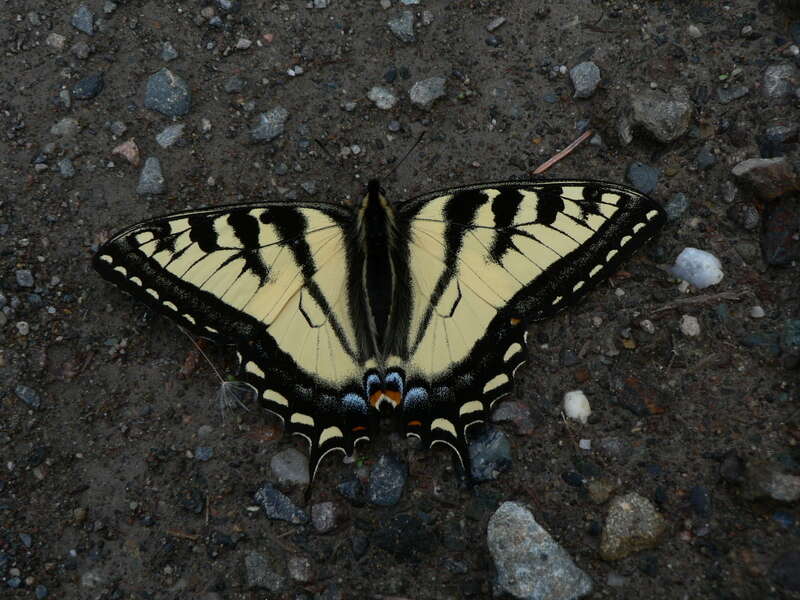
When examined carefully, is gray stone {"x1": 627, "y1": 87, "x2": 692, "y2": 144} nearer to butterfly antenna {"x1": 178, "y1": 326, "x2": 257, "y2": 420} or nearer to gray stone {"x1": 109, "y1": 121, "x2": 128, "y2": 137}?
butterfly antenna {"x1": 178, "y1": 326, "x2": 257, "y2": 420}

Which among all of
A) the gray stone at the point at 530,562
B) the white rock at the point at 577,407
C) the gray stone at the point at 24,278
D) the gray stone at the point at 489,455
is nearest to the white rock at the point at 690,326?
the white rock at the point at 577,407

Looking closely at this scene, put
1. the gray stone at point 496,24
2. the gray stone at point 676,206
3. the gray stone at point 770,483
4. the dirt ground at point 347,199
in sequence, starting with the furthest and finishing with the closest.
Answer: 1. the gray stone at point 496,24
2. the gray stone at point 676,206
3. the dirt ground at point 347,199
4. the gray stone at point 770,483

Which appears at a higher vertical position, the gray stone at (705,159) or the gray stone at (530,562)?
the gray stone at (705,159)

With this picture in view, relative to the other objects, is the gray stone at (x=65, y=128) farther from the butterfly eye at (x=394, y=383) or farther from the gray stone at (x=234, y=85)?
the butterfly eye at (x=394, y=383)

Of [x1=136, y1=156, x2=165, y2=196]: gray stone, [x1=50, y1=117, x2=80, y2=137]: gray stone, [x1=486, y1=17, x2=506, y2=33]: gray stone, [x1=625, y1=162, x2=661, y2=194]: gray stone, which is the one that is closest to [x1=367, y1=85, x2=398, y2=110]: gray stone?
[x1=486, y1=17, x2=506, y2=33]: gray stone

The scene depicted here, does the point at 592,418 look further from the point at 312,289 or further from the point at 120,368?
the point at 120,368

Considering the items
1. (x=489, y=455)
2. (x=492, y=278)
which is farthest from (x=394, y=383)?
(x=492, y=278)
